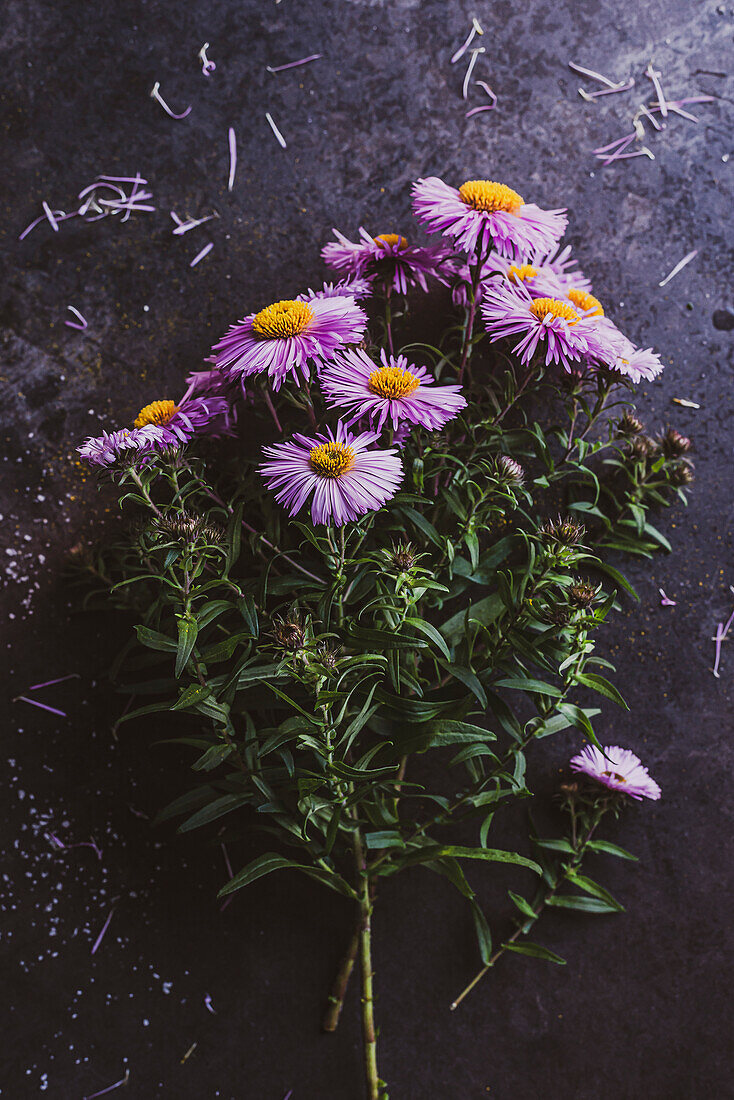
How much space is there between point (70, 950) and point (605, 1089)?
40.0 inches

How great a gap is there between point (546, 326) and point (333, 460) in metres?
0.39

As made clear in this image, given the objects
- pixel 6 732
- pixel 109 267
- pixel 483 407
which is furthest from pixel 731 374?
pixel 6 732

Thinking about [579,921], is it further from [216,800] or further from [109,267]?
[109,267]

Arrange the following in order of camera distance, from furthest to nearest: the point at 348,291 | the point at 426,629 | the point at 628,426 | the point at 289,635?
the point at 628,426 < the point at 348,291 < the point at 426,629 < the point at 289,635

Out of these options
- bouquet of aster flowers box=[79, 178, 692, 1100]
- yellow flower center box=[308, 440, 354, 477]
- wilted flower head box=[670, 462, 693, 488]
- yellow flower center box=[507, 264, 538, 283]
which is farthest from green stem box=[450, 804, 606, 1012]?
yellow flower center box=[507, 264, 538, 283]

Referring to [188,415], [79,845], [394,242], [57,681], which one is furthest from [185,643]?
[394,242]

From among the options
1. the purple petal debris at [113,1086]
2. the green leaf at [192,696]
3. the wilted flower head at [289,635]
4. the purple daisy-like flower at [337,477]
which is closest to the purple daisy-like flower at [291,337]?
the purple daisy-like flower at [337,477]

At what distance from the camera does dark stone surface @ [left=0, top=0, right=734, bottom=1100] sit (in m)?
1.38

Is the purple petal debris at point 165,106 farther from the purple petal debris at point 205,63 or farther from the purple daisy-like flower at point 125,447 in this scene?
the purple daisy-like flower at point 125,447

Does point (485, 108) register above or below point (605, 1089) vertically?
above

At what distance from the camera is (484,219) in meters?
1.14

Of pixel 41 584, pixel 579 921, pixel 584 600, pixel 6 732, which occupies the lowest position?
pixel 579 921

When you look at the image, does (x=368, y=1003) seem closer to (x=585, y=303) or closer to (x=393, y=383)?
(x=393, y=383)

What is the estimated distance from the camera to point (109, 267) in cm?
144
